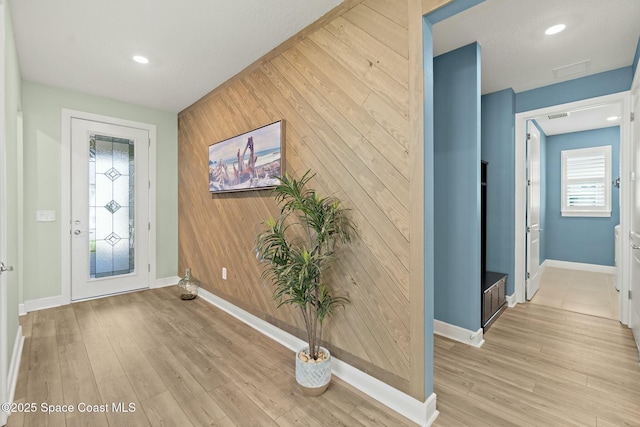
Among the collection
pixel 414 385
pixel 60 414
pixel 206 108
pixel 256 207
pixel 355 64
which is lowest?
pixel 60 414

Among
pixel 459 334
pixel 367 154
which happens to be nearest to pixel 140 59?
pixel 367 154

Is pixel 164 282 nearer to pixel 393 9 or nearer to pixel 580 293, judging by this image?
pixel 393 9

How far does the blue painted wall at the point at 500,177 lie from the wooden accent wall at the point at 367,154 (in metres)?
2.46

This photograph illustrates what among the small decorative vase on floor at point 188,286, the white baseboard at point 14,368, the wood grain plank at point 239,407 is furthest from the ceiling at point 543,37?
the white baseboard at point 14,368

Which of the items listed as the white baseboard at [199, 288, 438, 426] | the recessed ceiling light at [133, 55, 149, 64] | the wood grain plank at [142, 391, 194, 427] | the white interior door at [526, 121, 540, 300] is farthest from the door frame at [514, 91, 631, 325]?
the recessed ceiling light at [133, 55, 149, 64]

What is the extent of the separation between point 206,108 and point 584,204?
263 inches

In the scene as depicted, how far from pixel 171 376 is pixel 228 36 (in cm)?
266

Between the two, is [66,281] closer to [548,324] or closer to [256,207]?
[256,207]

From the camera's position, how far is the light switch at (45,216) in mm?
3297

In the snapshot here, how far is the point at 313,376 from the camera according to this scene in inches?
71.0

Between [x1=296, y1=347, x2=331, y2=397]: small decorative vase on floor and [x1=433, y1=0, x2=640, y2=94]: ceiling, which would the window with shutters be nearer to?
[x1=433, y1=0, x2=640, y2=94]: ceiling

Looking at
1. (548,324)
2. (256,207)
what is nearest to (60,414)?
(256,207)

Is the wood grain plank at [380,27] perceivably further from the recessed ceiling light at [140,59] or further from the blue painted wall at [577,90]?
the blue painted wall at [577,90]

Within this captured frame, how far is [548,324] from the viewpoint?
9.50 feet
